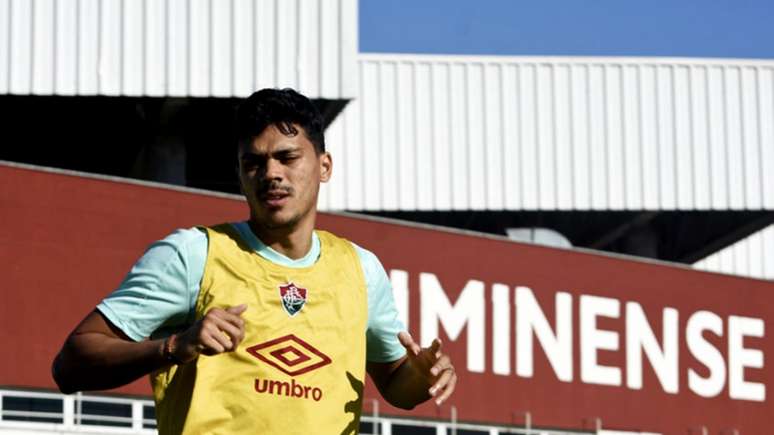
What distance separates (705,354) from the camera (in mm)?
30875

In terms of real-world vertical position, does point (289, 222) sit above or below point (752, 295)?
below

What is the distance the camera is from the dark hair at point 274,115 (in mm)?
5078

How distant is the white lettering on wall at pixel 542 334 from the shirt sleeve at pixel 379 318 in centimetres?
2284

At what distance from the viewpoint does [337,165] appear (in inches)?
1272

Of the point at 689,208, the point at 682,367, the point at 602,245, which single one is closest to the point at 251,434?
the point at 682,367

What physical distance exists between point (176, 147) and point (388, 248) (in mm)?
3725

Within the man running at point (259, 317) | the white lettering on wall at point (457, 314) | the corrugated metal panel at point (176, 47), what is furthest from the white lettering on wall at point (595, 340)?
the man running at point (259, 317)

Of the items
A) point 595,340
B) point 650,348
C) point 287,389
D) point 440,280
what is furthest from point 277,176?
point 650,348

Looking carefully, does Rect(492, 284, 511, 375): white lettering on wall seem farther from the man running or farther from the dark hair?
the dark hair

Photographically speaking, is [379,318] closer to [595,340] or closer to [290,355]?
[290,355]

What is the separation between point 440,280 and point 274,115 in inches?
879

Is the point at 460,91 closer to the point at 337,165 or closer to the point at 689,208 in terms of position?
the point at 337,165

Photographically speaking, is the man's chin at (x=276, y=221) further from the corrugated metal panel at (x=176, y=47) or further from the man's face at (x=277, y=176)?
the corrugated metal panel at (x=176, y=47)

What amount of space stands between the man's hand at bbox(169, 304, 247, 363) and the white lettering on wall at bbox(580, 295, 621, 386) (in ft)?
81.3
